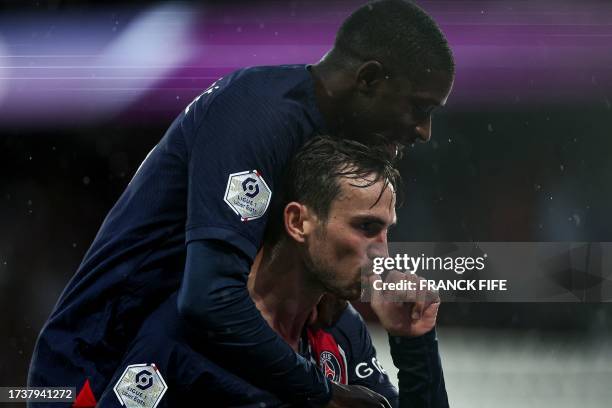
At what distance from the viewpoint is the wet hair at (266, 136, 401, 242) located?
5.82 ft

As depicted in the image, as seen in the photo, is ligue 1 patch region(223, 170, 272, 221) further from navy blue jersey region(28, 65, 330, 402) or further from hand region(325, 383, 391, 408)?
hand region(325, 383, 391, 408)

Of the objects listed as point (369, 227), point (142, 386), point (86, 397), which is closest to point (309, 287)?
point (369, 227)

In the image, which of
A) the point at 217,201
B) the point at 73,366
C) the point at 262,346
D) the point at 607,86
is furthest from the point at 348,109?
the point at 607,86

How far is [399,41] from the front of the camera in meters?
1.74

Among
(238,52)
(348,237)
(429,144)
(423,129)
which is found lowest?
(348,237)

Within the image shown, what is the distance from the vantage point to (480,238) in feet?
15.5

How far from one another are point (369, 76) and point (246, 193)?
0.37m

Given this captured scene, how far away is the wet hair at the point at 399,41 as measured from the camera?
1.73 m

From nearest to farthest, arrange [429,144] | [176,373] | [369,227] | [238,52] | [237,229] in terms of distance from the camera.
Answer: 1. [237,229]
2. [176,373]
3. [369,227]
4. [238,52]
5. [429,144]

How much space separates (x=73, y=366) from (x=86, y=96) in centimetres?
307

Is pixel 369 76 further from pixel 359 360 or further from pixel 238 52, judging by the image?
pixel 238 52

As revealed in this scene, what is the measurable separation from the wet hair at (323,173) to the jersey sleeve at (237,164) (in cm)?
7

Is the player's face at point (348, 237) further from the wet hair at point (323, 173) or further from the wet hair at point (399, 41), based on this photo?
the wet hair at point (399, 41)

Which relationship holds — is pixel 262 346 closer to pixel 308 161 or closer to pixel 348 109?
pixel 308 161
